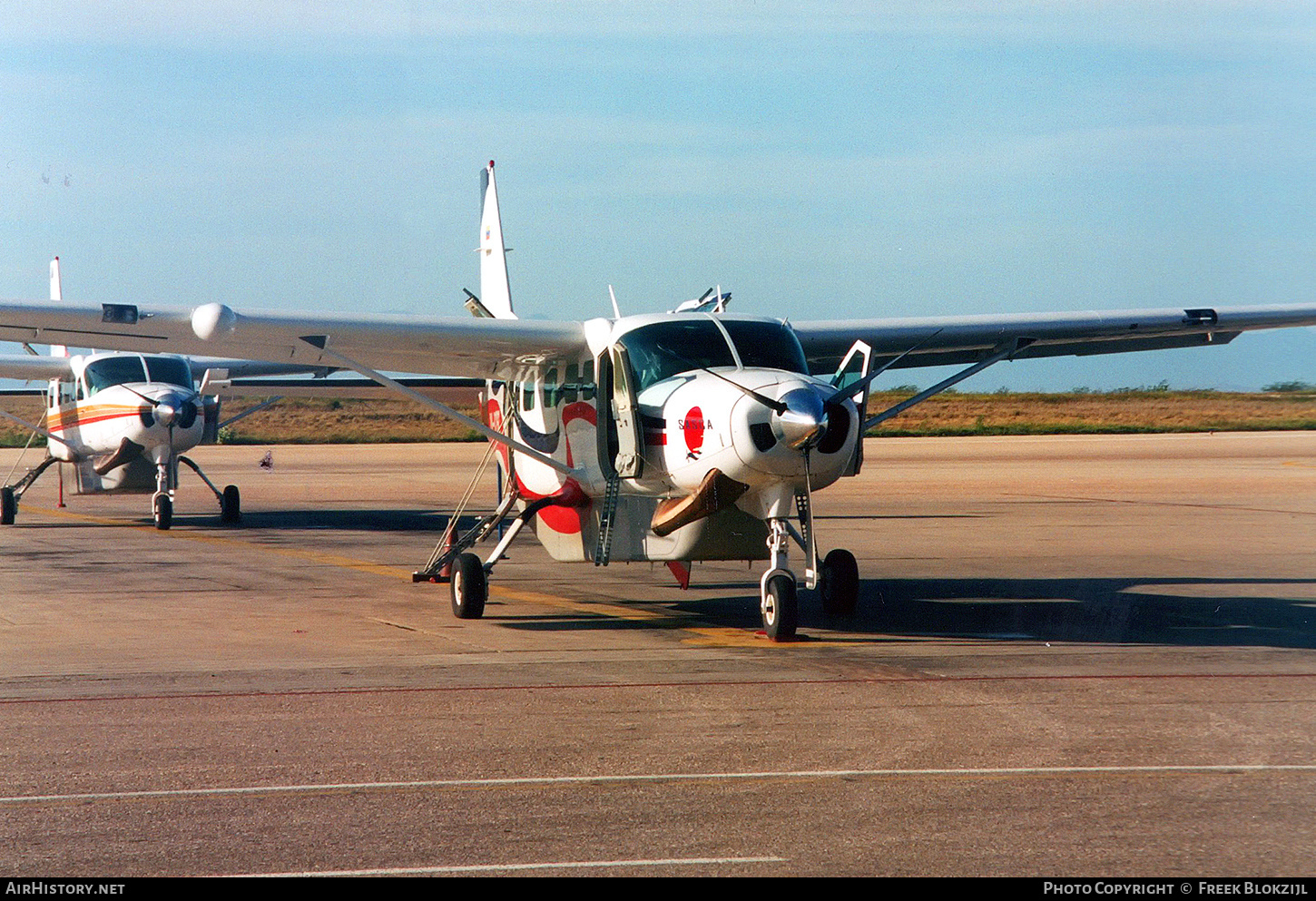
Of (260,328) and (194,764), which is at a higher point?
(260,328)

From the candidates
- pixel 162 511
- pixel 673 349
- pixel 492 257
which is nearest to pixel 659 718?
pixel 673 349

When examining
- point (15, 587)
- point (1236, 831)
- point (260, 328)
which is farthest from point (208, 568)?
point (1236, 831)

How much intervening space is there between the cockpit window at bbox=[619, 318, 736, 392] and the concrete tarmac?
2120mm

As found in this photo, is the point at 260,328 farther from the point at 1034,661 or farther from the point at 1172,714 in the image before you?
the point at 1172,714

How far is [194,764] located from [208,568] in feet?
33.6

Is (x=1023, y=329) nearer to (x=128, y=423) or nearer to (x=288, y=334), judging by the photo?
(x=288, y=334)

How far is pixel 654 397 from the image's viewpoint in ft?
36.8

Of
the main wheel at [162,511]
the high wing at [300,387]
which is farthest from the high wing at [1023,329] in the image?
the main wheel at [162,511]

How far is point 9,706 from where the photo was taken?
827 cm

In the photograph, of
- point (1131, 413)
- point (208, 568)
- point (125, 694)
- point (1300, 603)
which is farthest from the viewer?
point (1131, 413)

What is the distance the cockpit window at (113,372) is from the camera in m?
22.9

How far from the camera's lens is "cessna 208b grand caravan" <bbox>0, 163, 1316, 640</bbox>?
1041cm

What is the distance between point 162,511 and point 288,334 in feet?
36.3
